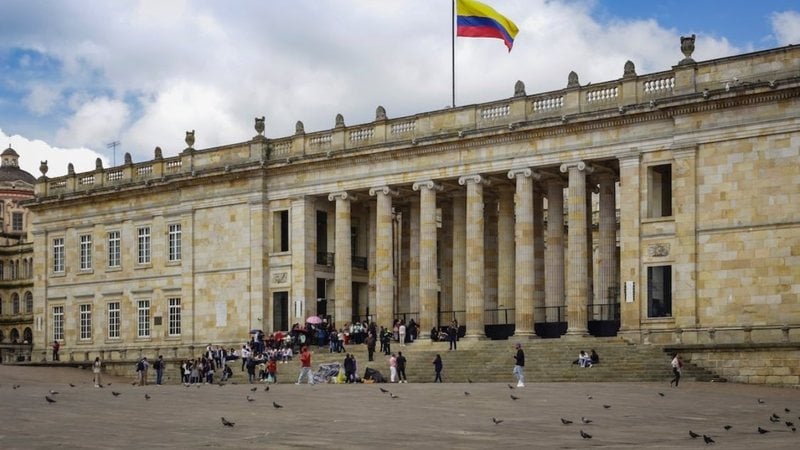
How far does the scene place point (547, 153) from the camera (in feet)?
167

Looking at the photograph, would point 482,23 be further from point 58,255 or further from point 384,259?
point 58,255

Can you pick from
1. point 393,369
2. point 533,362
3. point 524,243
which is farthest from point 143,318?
point 533,362

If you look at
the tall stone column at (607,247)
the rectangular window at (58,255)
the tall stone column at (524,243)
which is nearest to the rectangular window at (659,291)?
the tall stone column at (607,247)

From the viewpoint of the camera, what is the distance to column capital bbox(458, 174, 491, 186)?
52.9 meters

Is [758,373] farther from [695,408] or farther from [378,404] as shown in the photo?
[378,404]

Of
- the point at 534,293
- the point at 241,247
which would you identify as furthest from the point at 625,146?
the point at 241,247

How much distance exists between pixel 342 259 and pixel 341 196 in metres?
2.84

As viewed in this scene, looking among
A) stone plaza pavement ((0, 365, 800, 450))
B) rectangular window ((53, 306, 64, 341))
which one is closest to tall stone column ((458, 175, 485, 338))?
stone plaza pavement ((0, 365, 800, 450))

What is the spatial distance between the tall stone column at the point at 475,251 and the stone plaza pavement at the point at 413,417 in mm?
11165

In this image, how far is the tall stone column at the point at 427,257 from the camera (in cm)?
5428

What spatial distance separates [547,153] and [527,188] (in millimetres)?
1687

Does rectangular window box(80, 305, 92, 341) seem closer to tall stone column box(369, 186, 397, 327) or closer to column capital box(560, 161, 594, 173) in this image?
tall stone column box(369, 186, 397, 327)

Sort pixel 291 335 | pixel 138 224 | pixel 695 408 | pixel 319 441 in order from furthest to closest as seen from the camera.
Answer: pixel 138 224 < pixel 291 335 < pixel 695 408 < pixel 319 441

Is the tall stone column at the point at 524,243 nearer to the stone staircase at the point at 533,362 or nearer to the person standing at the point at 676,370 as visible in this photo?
the stone staircase at the point at 533,362
